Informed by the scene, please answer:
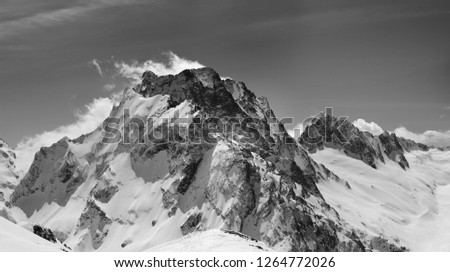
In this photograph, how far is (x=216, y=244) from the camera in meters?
83.9

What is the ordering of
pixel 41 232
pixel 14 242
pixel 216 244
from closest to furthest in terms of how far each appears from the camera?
pixel 14 242, pixel 216 244, pixel 41 232

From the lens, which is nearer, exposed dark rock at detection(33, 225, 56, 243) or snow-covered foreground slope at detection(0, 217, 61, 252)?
snow-covered foreground slope at detection(0, 217, 61, 252)

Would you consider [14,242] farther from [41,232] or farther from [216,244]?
[41,232]

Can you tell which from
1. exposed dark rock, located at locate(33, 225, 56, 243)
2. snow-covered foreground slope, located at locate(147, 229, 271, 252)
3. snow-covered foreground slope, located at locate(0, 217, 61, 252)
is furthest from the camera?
exposed dark rock, located at locate(33, 225, 56, 243)

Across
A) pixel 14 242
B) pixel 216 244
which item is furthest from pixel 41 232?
pixel 216 244

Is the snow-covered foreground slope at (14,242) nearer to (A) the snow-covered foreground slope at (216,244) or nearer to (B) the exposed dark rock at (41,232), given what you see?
(A) the snow-covered foreground slope at (216,244)

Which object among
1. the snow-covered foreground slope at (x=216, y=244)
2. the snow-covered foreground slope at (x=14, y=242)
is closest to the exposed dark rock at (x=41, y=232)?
the snow-covered foreground slope at (x=14, y=242)

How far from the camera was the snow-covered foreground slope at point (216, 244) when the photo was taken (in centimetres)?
8071

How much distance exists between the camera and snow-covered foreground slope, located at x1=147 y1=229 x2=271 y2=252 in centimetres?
8071

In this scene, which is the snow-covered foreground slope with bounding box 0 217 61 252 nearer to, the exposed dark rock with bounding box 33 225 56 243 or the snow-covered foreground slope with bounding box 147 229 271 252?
the snow-covered foreground slope with bounding box 147 229 271 252

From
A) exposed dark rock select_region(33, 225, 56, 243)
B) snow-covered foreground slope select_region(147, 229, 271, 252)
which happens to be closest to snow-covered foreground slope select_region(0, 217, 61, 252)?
snow-covered foreground slope select_region(147, 229, 271, 252)
